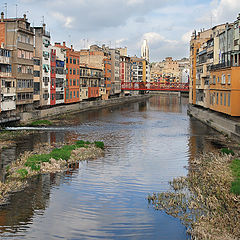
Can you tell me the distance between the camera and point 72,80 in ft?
271

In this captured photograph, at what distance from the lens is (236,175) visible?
25.4 m

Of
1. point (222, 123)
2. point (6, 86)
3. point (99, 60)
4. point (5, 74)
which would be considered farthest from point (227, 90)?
point (99, 60)

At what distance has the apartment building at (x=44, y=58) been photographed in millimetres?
64375

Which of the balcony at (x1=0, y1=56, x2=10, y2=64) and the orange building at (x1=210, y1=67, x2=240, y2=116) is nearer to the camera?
the orange building at (x1=210, y1=67, x2=240, y2=116)

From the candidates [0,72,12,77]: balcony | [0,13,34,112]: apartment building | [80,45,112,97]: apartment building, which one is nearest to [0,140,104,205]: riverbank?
[0,72,12,77]: balcony

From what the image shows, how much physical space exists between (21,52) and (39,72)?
9915mm

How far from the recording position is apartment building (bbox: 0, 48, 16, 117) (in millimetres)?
48812

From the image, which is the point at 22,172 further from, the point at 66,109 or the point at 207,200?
the point at 66,109

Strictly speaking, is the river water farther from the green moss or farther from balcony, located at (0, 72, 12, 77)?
balcony, located at (0, 72, 12, 77)

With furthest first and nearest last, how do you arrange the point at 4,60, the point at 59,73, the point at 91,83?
the point at 91,83
the point at 59,73
the point at 4,60

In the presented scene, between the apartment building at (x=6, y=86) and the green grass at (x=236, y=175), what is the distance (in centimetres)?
3011

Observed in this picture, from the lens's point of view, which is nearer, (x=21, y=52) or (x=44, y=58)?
(x=21, y=52)

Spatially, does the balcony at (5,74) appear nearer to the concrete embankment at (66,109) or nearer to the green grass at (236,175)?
the concrete embankment at (66,109)

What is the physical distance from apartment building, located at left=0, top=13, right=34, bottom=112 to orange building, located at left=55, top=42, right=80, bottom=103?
2067 cm
